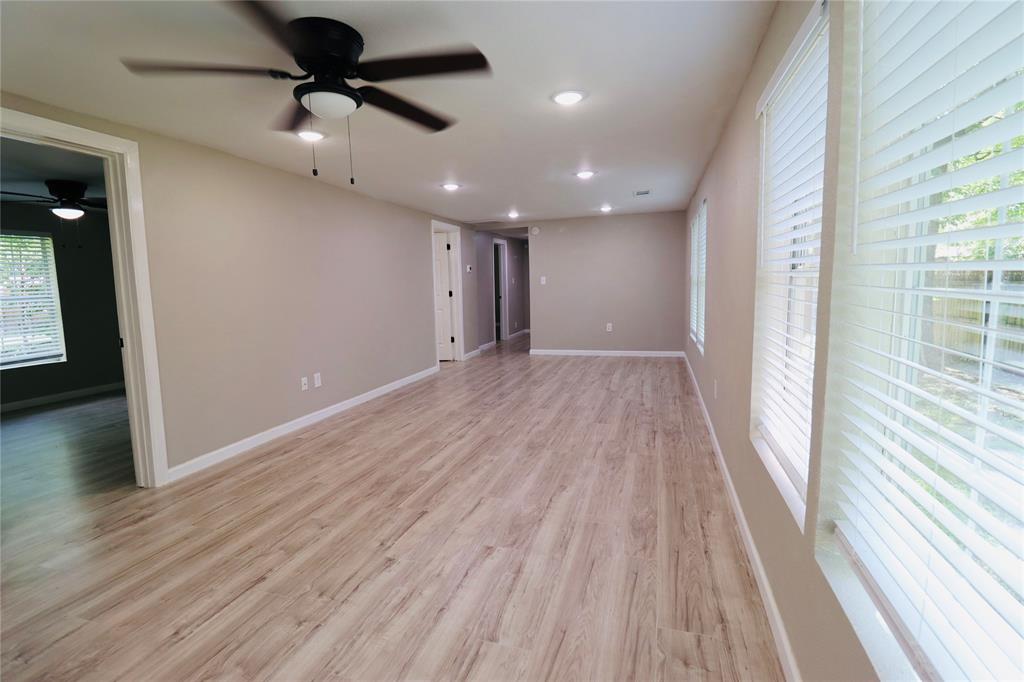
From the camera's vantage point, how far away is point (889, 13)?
0.95 metres

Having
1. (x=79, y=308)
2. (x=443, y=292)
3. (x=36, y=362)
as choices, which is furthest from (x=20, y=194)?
(x=443, y=292)

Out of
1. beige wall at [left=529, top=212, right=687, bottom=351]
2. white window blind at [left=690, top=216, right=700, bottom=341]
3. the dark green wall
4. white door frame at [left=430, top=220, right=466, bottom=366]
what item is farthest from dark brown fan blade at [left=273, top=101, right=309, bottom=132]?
beige wall at [left=529, top=212, right=687, bottom=351]

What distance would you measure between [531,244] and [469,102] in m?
5.33

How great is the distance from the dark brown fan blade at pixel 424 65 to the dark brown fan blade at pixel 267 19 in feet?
0.90

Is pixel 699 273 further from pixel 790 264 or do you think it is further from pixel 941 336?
pixel 941 336

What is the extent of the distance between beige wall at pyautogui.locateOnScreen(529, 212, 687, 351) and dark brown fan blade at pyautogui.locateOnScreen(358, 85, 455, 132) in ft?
17.8

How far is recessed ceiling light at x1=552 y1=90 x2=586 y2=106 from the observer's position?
2.46 meters

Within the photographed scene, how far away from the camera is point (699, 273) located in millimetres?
5223

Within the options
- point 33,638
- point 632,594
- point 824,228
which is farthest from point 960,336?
point 33,638

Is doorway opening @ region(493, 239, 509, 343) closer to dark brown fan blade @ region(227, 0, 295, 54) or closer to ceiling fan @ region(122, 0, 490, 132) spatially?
ceiling fan @ region(122, 0, 490, 132)

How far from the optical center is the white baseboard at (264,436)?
323 centimetres

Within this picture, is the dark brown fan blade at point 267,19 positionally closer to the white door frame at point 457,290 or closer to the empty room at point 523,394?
the empty room at point 523,394

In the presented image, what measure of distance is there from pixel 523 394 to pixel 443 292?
2817mm

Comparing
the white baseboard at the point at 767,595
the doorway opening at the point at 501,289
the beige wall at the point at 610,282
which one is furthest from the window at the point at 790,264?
the doorway opening at the point at 501,289
